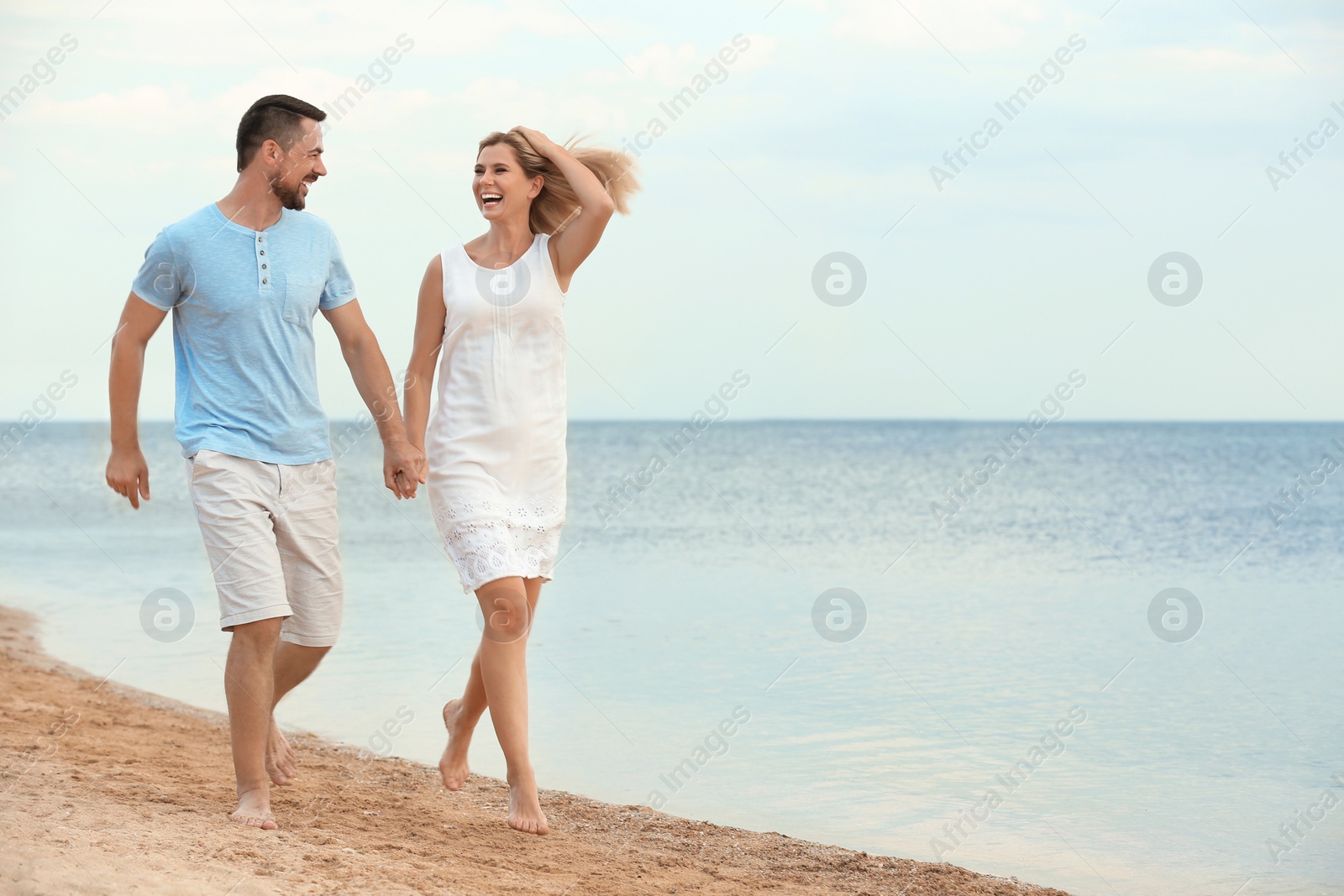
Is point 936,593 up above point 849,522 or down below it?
below

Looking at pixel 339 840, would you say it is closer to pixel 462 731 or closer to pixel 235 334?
pixel 462 731

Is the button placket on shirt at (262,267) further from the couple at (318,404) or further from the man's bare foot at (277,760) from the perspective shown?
the man's bare foot at (277,760)

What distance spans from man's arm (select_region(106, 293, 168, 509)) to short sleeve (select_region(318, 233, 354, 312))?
0.48 meters

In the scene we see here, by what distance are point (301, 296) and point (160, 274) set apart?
15.2 inches

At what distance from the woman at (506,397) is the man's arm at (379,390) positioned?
4.2 inches

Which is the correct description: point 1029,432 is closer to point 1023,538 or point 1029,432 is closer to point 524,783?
point 1023,538

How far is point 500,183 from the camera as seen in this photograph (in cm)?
390

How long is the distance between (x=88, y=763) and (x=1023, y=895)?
329cm

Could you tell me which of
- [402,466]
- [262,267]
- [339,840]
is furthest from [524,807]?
[262,267]

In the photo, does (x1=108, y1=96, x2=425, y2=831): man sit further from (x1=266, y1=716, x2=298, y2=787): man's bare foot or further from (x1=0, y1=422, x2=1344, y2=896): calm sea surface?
(x1=0, y1=422, x2=1344, y2=896): calm sea surface

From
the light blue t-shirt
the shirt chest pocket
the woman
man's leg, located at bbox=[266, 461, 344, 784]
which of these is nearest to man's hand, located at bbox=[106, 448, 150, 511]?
the light blue t-shirt

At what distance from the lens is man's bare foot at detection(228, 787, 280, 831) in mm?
3512

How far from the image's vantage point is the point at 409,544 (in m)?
14.9

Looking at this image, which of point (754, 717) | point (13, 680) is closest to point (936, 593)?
point (754, 717)
